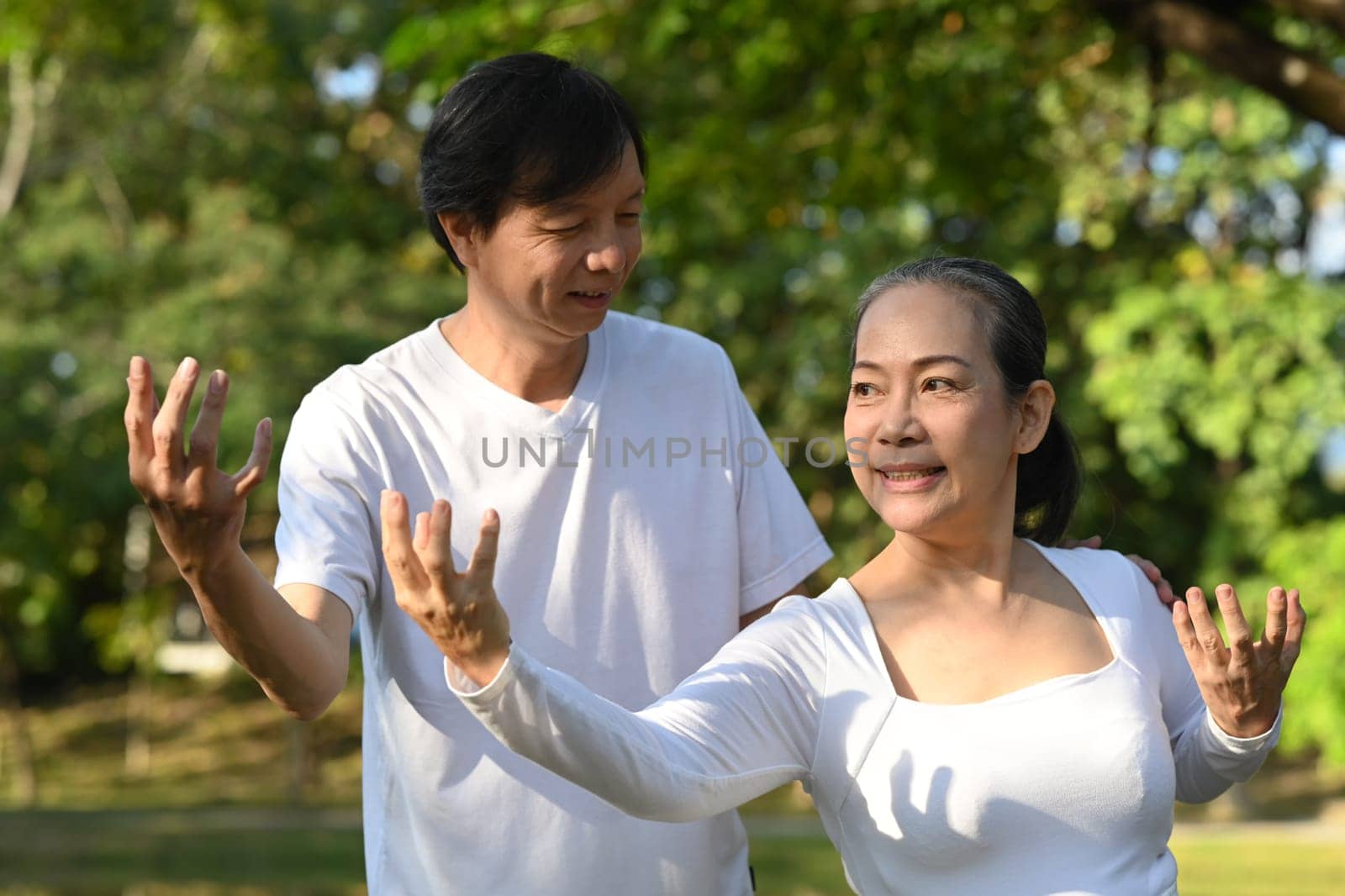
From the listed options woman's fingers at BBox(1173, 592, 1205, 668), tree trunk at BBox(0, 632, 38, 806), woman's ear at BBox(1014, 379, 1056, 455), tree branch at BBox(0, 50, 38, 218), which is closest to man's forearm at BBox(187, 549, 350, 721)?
woman's ear at BBox(1014, 379, 1056, 455)

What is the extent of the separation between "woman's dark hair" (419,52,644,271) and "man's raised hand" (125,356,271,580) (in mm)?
684

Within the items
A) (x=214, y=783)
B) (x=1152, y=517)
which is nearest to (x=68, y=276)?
(x=214, y=783)

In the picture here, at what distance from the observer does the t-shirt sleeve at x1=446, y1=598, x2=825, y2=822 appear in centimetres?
201

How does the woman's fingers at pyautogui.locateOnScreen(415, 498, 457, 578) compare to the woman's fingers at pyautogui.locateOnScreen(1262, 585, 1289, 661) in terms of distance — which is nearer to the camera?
the woman's fingers at pyautogui.locateOnScreen(415, 498, 457, 578)

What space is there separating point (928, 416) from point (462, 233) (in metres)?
0.89

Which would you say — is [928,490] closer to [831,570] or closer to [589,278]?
[589,278]

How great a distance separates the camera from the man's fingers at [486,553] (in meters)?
1.90

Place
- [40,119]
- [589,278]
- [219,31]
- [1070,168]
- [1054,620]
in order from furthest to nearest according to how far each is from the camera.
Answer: [40,119]
[219,31]
[1070,168]
[589,278]
[1054,620]

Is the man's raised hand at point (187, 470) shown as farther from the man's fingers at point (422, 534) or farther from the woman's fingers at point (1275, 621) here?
the woman's fingers at point (1275, 621)

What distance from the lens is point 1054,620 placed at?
101 inches

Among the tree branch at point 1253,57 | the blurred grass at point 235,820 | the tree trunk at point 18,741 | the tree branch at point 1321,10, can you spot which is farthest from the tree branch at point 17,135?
the tree branch at point 1321,10

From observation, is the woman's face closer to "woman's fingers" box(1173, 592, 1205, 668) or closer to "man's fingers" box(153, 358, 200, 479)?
"woman's fingers" box(1173, 592, 1205, 668)

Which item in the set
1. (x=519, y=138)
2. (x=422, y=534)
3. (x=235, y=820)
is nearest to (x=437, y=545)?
(x=422, y=534)

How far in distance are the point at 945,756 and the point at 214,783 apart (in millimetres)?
22577
